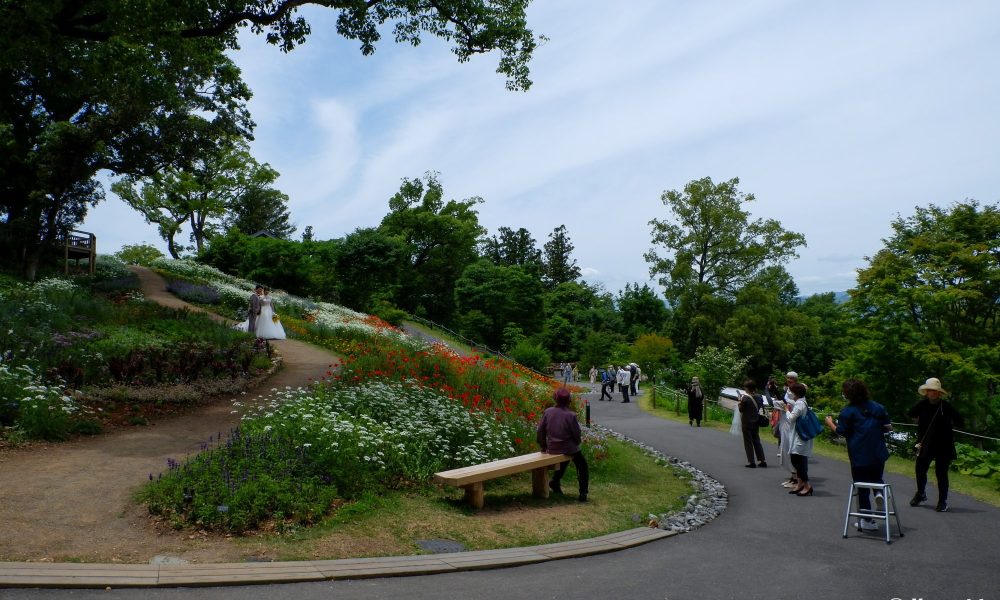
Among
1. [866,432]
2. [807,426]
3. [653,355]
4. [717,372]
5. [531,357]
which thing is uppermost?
[653,355]

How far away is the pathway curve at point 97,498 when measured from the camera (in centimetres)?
554

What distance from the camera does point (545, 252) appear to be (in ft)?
275

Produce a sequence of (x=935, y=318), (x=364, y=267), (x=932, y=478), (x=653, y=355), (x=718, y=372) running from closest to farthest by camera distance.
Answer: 1. (x=932, y=478)
2. (x=935, y=318)
3. (x=718, y=372)
4. (x=364, y=267)
5. (x=653, y=355)

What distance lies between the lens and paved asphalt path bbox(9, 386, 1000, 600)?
512 cm

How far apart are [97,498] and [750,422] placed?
1036 cm

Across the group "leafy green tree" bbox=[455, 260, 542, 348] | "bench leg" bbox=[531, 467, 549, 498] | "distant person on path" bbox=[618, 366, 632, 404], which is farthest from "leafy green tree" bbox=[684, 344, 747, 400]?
"leafy green tree" bbox=[455, 260, 542, 348]

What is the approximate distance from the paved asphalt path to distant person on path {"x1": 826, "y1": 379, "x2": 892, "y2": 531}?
0.63 meters

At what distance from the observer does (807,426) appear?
30.7 ft

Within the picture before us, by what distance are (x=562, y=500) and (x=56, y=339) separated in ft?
33.1

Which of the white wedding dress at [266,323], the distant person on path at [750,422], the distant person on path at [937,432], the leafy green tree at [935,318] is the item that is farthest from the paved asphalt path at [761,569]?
the white wedding dress at [266,323]

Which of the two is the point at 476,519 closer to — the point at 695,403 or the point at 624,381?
the point at 695,403

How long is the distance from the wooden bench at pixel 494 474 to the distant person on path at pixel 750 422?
Answer: 447 centimetres

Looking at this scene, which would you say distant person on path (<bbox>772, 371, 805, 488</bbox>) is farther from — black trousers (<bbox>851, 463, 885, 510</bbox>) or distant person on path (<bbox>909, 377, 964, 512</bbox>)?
black trousers (<bbox>851, 463, 885, 510</bbox>)

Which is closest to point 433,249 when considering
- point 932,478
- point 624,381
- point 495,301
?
point 495,301
